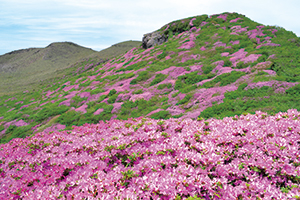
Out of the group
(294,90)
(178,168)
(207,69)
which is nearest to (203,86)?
(207,69)

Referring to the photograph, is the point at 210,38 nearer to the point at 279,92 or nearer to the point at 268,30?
the point at 268,30

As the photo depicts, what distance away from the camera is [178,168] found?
3.76m

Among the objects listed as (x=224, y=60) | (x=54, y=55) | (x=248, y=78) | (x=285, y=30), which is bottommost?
(x=248, y=78)

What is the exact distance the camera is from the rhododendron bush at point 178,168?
129 inches

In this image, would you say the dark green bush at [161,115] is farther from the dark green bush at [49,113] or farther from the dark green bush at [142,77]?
the dark green bush at [49,113]

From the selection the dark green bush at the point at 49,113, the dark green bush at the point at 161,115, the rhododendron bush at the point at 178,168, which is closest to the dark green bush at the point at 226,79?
the dark green bush at the point at 161,115

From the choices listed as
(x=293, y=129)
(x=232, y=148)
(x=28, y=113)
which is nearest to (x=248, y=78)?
(x=293, y=129)

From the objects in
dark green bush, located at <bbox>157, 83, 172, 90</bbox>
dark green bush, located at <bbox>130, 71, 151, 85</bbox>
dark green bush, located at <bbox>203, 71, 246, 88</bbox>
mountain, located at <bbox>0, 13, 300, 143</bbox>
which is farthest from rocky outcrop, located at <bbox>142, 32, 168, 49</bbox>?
dark green bush, located at <bbox>203, 71, 246, 88</bbox>

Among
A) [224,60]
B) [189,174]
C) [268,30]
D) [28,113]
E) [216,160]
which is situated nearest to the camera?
[189,174]

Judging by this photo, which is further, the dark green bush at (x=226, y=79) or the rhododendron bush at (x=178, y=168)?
the dark green bush at (x=226, y=79)

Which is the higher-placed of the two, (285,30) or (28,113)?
(285,30)

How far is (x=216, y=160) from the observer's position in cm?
388

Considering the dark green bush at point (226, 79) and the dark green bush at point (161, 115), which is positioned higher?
the dark green bush at point (226, 79)

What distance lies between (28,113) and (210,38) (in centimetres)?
2915
